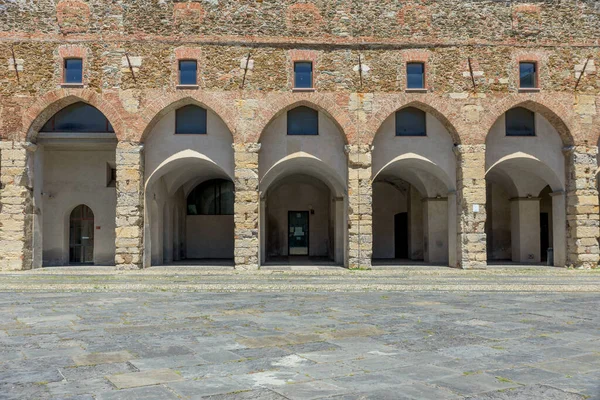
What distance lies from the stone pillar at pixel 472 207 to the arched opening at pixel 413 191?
0.72 metres

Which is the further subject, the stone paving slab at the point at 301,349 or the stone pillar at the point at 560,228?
the stone pillar at the point at 560,228

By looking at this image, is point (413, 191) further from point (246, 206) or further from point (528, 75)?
point (246, 206)

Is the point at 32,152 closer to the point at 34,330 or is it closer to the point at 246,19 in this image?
the point at 246,19

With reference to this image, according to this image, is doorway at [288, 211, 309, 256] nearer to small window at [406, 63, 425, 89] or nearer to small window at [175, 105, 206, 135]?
small window at [175, 105, 206, 135]

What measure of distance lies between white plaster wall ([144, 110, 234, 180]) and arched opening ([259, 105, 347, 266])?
1.27 m

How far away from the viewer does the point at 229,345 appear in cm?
703

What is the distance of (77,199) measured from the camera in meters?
23.0

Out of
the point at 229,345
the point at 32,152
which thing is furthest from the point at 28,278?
the point at 229,345

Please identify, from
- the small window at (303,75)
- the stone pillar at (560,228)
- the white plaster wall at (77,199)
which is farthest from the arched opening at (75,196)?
the stone pillar at (560,228)

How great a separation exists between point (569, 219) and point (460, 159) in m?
4.36

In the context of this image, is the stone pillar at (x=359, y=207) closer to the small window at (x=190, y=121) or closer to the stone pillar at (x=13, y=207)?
the small window at (x=190, y=121)

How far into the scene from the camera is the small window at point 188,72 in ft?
66.0

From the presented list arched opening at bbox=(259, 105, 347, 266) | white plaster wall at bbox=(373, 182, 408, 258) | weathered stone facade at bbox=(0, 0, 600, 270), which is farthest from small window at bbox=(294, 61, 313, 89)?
white plaster wall at bbox=(373, 182, 408, 258)

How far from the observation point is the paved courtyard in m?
5.11
